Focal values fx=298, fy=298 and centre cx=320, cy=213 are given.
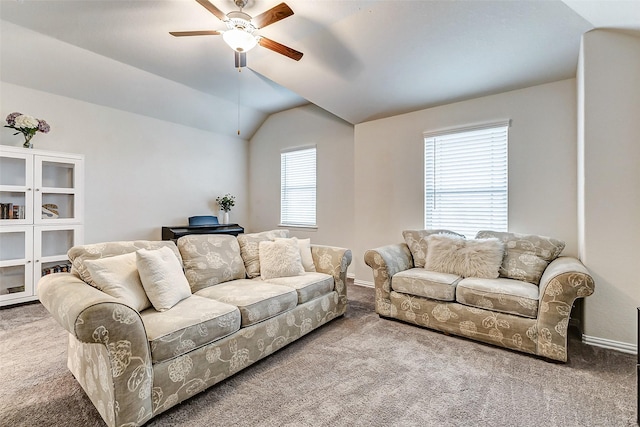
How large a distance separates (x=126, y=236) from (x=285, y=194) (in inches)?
105

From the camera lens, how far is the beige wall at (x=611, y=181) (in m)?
2.40

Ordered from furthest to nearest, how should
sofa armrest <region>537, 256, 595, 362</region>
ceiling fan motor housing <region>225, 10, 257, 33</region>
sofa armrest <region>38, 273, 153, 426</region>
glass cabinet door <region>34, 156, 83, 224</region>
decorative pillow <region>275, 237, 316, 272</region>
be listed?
glass cabinet door <region>34, 156, 83, 224</region> < decorative pillow <region>275, 237, 316, 272</region> < ceiling fan motor housing <region>225, 10, 257, 33</region> < sofa armrest <region>537, 256, 595, 362</region> < sofa armrest <region>38, 273, 153, 426</region>

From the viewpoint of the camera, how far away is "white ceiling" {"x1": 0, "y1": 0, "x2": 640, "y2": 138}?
2514mm

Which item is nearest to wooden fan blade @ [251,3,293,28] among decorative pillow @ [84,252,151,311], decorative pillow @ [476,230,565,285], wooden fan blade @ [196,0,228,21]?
wooden fan blade @ [196,0,228,21]

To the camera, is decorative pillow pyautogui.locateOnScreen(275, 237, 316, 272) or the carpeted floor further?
decorative pillow pyautogui.locateOnScreen(275, 237, 316, 272)

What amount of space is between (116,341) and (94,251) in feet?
3.18

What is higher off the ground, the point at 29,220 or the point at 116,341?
the point at 29,220

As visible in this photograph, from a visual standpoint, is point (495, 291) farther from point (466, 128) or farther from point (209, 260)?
point (209, 260)

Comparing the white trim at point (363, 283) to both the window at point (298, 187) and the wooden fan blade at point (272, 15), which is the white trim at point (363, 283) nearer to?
the window at point (298, 187)

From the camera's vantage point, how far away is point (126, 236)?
4.54 metres

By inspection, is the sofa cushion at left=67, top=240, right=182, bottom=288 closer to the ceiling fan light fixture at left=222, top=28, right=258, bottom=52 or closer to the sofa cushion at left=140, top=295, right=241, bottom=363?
the sofa cushion at left=140, top=295, right=241, bottom=363

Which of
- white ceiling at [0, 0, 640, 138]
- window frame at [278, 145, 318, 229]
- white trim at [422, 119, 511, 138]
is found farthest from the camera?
window frame at [278, 145, 318, 229]

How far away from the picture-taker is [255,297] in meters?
2.31

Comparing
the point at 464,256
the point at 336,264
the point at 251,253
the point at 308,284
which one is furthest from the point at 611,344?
the point at 251,253
